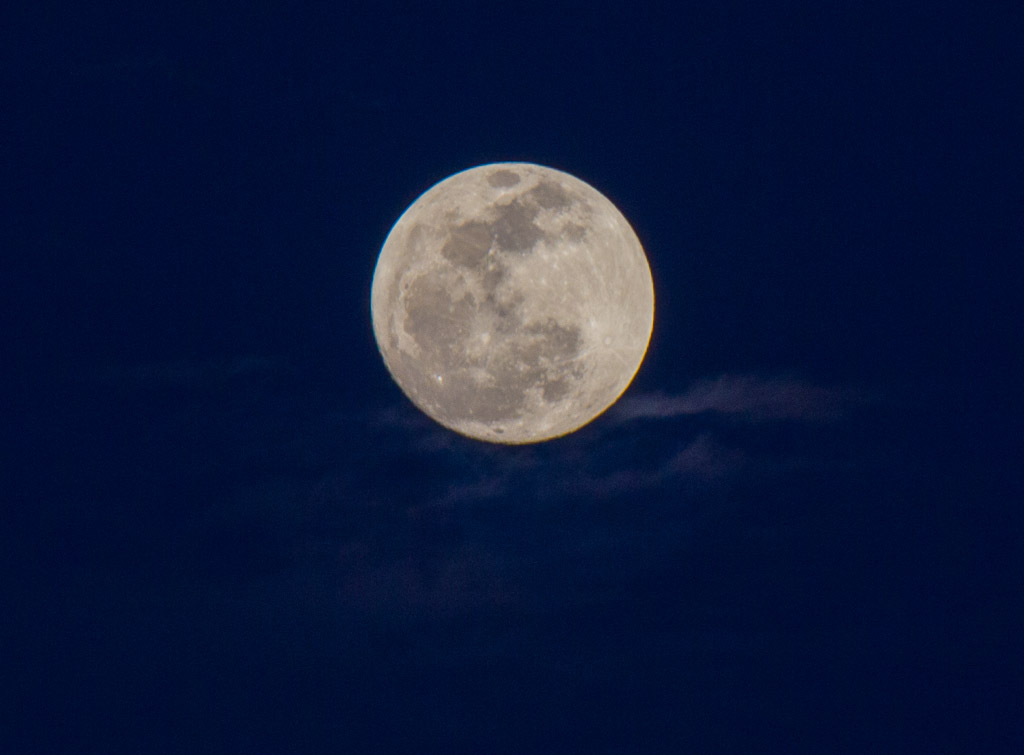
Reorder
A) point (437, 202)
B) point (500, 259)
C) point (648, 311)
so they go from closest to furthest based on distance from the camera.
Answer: point (500, 259) < point (437, 202) < point (648, 311)

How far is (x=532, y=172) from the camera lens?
12367mm

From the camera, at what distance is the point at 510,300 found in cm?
1116

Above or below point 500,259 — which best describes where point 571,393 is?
below

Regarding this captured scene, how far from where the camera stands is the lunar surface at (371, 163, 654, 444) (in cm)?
1127

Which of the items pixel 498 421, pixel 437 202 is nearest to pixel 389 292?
pixel 437 202

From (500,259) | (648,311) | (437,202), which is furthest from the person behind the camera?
(648,311)

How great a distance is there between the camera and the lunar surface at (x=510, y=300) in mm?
11266

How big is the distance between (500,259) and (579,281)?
4.54 ft

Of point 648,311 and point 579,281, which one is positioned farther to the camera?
point 648,311

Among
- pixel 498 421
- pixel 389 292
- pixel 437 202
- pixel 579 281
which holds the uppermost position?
pixel 437 202

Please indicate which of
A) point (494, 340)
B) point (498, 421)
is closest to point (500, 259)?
point (494, 340)

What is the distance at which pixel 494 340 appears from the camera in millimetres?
11367

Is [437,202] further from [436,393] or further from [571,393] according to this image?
[571,393]

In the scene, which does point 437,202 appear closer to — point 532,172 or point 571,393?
point 532,172
